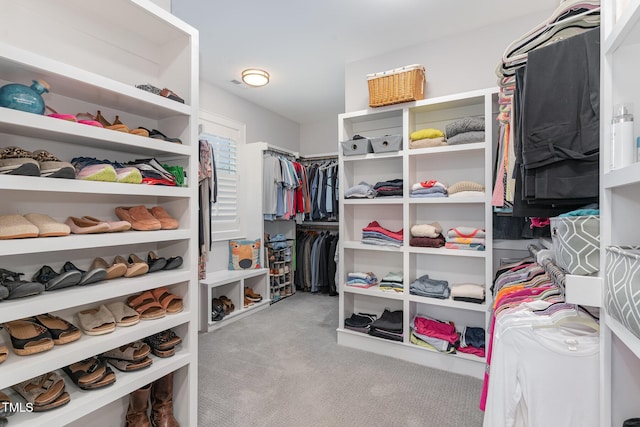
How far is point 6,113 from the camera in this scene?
1.05 m

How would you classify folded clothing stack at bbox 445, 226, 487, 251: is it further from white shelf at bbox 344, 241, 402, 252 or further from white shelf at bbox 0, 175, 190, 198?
white shelf at bbox 0, 175, 190, 198

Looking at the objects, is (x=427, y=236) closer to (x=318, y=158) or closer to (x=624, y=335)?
(x=624, y=335)

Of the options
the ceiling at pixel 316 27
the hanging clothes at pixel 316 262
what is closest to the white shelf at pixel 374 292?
the hanging clothes at pixel 316 262

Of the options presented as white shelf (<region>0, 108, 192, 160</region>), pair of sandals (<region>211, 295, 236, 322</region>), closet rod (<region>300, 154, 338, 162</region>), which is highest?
closet rod (<region>300, 154, 338, 162</region>)

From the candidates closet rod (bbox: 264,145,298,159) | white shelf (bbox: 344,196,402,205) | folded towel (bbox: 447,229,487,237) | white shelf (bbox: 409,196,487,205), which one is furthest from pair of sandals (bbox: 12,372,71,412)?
closet rod (bbox: 264,145,298,159)

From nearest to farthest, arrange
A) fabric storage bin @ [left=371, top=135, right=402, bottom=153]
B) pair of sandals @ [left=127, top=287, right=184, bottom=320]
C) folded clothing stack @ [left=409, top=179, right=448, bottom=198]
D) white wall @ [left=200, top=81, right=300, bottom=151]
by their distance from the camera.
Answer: pair of sandals @ [left=127, top=287, right=184, bottom=320], folded clothing stack @ [left=409, top=179, right=448, bottom=198], fabric storage bin @ [left=371, top=135, right=402, bottom=153], white wall @ [left=200, top=81, right=300, bottom=151]

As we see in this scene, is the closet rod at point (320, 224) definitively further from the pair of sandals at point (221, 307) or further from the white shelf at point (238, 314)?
the pair of sandals at point (221, 307)

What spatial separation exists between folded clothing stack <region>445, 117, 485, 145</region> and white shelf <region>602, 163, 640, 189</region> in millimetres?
1705

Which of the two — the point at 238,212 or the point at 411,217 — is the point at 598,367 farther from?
the point at 238,212

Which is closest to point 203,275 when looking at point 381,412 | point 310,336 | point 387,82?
point 310,336

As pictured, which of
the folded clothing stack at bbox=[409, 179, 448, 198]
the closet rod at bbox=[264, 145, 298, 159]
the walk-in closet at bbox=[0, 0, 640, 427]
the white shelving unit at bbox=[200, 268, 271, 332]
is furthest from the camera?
the closet rod at bbox=[264, 145, 298, 159]

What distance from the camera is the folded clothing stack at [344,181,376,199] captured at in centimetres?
286

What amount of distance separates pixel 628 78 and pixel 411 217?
6.54 feet

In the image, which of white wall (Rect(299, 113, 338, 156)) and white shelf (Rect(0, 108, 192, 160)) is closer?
white shelf (Rect(0, 108, 192, 160))
